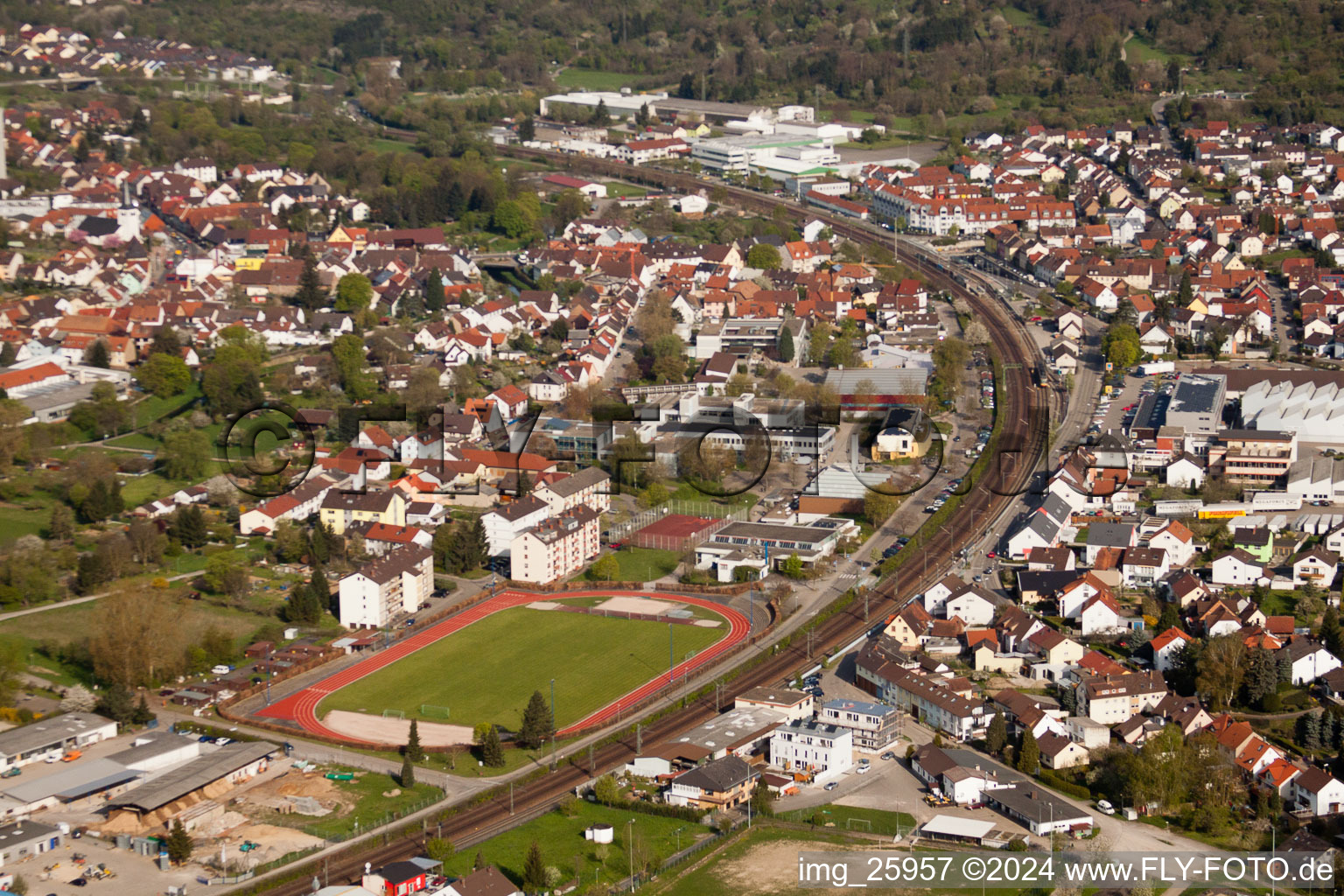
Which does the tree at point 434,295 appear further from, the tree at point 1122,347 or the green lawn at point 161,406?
the tree at point 1122,347

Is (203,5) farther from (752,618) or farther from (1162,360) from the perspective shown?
(752,618)

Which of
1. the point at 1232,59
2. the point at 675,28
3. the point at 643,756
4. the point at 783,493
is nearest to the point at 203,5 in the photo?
the point at 675,28

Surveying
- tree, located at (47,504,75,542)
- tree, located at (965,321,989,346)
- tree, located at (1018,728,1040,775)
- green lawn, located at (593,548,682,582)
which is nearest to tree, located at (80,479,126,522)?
tree, located at (47,504,75,542)

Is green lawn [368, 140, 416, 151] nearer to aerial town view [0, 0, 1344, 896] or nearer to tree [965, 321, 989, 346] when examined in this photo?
aerial town view [0, 0, 1344, 896]

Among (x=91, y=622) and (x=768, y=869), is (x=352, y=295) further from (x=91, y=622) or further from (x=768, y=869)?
(x=768, y=869)

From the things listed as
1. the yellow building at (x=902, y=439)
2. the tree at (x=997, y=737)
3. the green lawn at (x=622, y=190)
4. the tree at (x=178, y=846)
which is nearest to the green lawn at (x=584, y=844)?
the tree at (x=178, y=846)
